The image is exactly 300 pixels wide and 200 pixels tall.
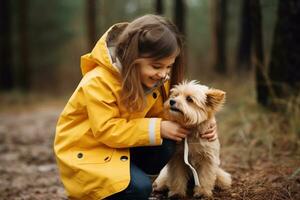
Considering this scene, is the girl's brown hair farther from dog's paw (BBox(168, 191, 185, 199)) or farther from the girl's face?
dog's paw (BBox(168, 191, 185, 199))

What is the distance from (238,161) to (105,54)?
2368mm

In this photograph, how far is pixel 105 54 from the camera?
3182mm

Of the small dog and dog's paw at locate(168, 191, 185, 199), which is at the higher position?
the small dog

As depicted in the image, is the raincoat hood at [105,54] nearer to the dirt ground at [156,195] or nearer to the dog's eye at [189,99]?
the dog's eye at [189,99]

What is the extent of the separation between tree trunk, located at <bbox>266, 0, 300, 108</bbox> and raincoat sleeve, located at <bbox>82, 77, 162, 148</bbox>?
2924 mm

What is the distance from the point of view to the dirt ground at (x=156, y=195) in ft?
11.9

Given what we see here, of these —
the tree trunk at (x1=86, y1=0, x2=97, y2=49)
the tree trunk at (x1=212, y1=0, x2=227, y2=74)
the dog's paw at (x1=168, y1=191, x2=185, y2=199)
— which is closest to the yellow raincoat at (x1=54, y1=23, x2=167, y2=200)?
the dog's paw at (x1=168, y1=191, x2=185, y2=199)

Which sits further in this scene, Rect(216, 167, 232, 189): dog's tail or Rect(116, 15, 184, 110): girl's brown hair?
Rect(216, 167, 232, 189): dog's tail

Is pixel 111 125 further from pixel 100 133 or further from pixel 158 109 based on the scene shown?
pixel 158 109

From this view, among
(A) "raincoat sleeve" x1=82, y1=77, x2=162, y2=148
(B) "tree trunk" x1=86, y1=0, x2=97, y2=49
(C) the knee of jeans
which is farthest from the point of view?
(B) "tree trunk" x1=86, y1=0, x2=97, y2=49

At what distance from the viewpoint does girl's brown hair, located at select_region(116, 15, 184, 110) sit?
3080 mm

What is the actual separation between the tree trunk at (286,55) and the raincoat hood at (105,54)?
9.50 feet

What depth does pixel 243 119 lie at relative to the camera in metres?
5.94

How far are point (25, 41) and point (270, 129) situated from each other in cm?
1446
